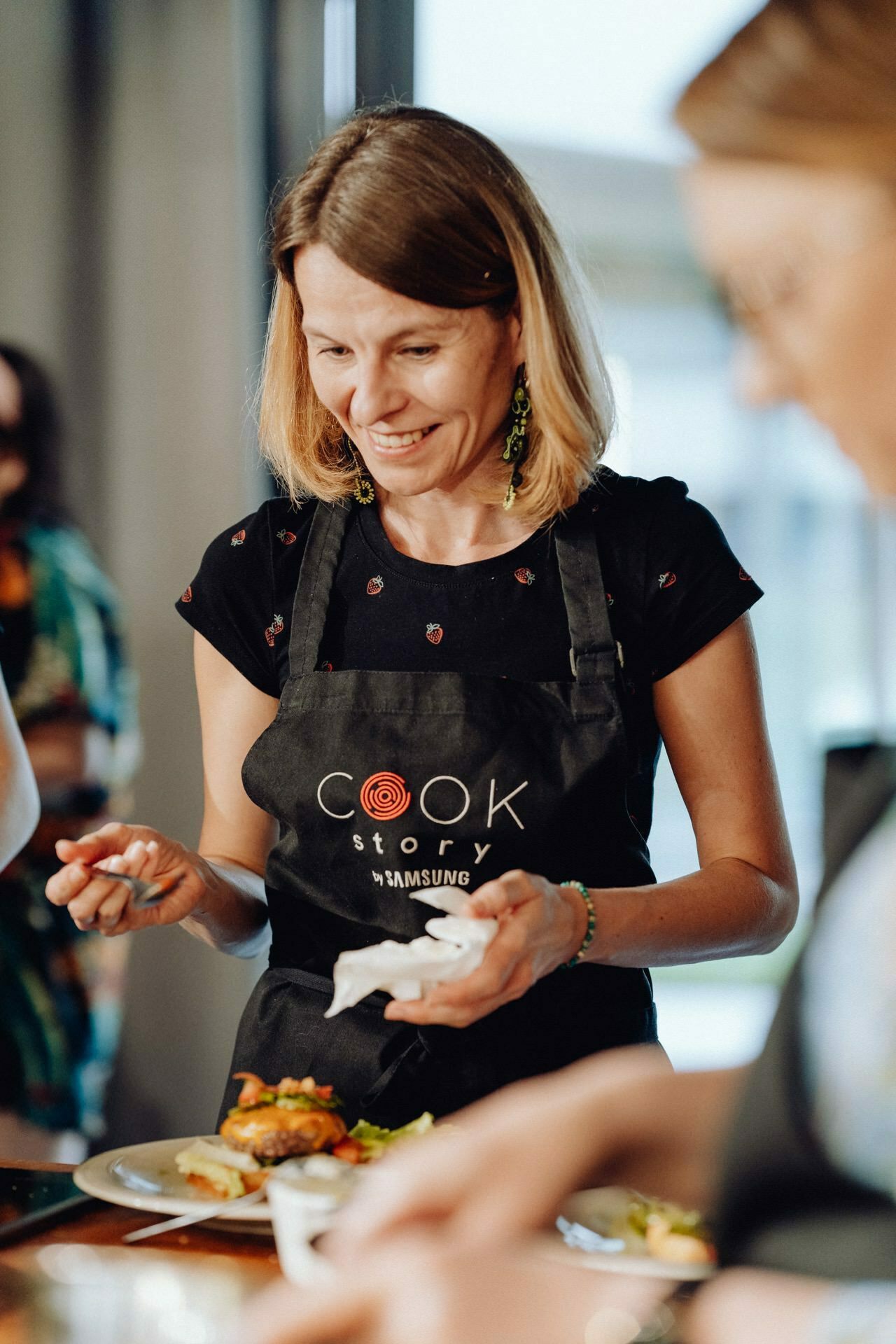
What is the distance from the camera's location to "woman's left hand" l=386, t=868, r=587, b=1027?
1.14m

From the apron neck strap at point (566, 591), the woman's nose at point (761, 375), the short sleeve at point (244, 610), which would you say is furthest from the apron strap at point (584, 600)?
the woman's nose at point (761, 375)

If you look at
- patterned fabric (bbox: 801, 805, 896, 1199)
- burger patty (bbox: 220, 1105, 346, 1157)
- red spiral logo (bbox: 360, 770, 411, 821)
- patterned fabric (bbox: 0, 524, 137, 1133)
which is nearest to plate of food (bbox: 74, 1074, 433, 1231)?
burger patty (bbox: 220, 1105, 346, 1157)

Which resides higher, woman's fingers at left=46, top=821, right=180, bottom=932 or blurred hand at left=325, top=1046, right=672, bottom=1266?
blurred hand at left=325, top=1046, right=672, bottom=1266

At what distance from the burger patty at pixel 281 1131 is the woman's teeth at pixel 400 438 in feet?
2.39

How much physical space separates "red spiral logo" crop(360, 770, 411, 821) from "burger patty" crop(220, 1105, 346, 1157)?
376 millimetres

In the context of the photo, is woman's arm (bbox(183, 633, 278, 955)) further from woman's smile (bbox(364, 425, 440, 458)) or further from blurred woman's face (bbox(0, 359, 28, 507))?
blurred woman's face (bbox(0, 359, 28, 507))

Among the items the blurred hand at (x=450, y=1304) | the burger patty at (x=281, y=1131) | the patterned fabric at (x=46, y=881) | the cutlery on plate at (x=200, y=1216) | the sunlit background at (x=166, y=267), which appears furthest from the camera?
the sunlit background at (x=166, y=267)

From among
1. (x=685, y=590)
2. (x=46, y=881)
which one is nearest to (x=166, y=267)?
(x=46, y=881)

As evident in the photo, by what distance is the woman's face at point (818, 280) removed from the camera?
0.59m

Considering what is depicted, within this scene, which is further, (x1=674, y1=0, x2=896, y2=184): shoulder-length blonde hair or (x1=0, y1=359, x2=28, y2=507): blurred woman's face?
(x1=0, y1=359, x2=28, y2=507): blurred woman's face

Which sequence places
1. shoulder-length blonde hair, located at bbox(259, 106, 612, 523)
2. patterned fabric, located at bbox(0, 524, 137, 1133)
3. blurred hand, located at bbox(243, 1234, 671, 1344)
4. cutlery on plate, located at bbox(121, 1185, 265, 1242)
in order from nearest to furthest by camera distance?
blurred hand, located at bbox(243, 1234, 671, 1344) < cutlery on plate, located at bbox(121, 1185, 265, 1242) < shoulder-length blonde hair, located at bbox(259, 106, 612, 523) < patterned fabric, located at bbox(0, 524, 137, 1133)

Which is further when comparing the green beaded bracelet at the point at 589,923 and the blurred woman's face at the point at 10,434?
the blurred woman's face at the point at 10,434

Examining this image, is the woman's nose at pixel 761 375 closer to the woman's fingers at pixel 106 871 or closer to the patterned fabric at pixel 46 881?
the woman's fingers at pixel 106 871

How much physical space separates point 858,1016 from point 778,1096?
0.17 ft
